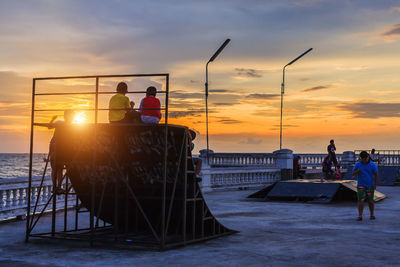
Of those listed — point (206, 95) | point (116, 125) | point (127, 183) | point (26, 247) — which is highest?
point (206, 95)

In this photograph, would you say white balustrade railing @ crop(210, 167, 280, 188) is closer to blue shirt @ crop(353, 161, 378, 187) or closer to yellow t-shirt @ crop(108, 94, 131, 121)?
blue shirt @ crop(353, 161, 378, 187)

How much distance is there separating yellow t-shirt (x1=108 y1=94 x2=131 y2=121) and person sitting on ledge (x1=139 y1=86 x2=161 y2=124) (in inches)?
16.8

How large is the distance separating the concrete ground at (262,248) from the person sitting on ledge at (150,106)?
8.74 ft

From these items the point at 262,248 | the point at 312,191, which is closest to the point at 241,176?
the point at 312,191

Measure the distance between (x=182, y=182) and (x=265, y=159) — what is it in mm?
31988

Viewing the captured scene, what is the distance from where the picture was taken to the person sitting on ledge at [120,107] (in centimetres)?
1197

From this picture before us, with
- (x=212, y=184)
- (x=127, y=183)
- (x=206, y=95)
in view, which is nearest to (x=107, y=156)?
(x=127, y=183)

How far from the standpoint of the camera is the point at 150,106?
38.8 feet

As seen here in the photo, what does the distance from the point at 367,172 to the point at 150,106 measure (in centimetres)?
755

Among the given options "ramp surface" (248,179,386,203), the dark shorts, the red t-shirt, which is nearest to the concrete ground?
the dark shorts

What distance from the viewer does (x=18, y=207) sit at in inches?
654

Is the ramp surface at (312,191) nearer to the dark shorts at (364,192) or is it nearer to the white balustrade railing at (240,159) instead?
the dark shorts at (364,192)

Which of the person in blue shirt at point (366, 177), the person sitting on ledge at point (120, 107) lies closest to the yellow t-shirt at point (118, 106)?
the person sitting on ledge at point (120, 107)

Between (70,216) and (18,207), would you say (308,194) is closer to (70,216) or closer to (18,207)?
(70,216)
